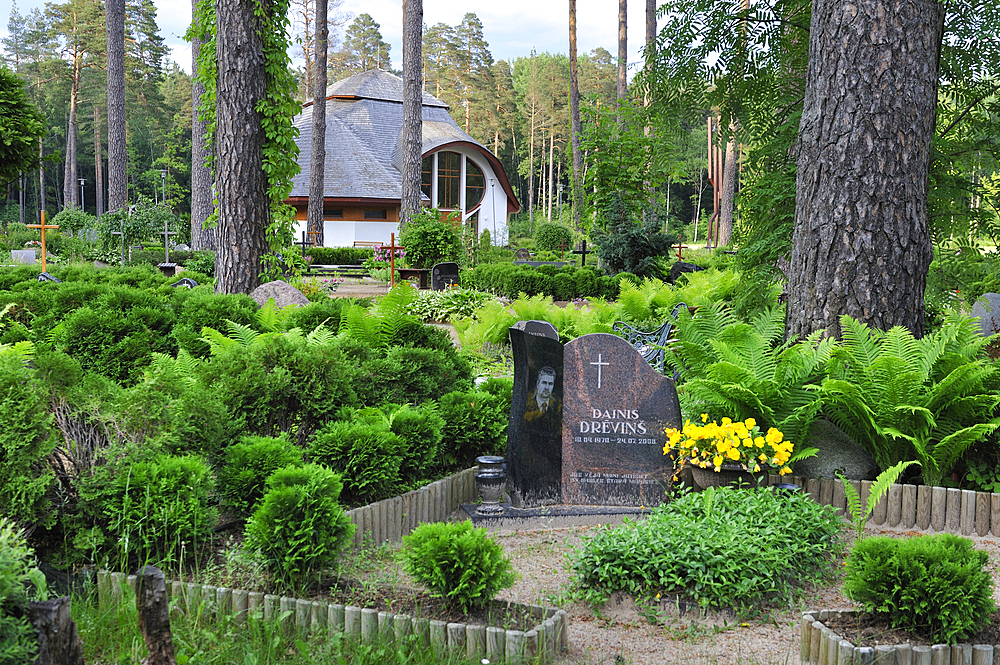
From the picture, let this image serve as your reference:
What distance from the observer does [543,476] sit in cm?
488

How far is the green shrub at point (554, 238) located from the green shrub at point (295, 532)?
92.4ft

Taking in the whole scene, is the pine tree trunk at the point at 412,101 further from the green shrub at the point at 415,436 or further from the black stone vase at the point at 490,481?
the black stone vase at the point at 490,481

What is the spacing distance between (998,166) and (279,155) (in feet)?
22.2

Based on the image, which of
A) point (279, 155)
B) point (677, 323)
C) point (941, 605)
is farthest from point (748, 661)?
point (279, 155)

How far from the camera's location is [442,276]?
1570cm

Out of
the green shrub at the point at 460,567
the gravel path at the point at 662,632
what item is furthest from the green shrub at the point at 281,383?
the green shrub at the point at 460,567

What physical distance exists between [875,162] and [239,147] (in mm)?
6149

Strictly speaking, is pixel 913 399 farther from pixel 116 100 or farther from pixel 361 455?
pixel 116 100

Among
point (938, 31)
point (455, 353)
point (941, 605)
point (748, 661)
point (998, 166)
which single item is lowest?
point (748, 661)

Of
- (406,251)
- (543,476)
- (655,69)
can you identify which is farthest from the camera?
(406,251)

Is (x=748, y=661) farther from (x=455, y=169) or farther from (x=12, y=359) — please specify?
(x=455, y=169)

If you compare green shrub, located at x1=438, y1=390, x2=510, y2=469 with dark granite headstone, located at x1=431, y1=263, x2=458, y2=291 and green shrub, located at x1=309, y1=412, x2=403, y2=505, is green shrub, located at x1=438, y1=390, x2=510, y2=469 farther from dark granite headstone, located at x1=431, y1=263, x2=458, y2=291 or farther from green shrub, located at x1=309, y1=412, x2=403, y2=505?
dark granite headstone, located at x1=431, y1=263, x2=458, y2=291

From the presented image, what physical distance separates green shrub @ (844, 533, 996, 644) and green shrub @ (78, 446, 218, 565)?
8.91 feet

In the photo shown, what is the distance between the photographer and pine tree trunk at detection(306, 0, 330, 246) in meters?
26.1
